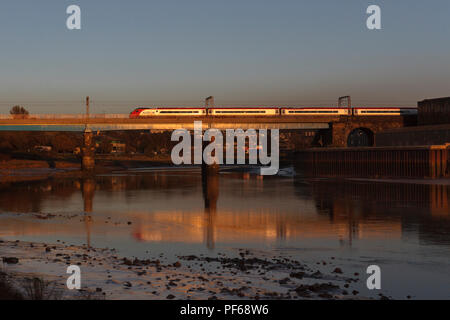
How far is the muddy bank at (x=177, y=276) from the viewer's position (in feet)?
58.4

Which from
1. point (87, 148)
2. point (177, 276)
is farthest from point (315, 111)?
point (177, 276)

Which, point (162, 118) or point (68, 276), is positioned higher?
point (162, 118)

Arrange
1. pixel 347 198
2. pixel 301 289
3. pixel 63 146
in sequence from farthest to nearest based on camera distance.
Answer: pixel 63 146 → pixel 347 198 → pixel 301 289

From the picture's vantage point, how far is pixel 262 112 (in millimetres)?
115062

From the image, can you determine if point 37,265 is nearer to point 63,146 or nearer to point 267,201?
point 267,201

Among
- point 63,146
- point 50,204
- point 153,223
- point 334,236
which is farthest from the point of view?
point 63,146

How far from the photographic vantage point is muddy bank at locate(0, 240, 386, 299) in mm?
17797

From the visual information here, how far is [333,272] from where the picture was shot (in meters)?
21.4

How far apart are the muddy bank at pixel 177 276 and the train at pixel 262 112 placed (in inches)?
3517

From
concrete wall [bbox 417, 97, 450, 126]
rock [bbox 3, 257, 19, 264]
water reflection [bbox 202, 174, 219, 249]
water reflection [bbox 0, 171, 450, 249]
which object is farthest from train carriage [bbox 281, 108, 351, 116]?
rock [bbox 3, 257, 19, 264]

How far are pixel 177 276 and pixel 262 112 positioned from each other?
316 ft

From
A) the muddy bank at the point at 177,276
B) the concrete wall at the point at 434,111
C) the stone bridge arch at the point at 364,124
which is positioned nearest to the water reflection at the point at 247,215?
the muddy bank at the point at 177,276

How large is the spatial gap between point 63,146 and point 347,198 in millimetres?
161239

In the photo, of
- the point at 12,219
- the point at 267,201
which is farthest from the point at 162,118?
the point at 12,219
